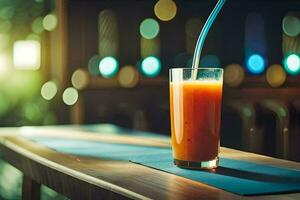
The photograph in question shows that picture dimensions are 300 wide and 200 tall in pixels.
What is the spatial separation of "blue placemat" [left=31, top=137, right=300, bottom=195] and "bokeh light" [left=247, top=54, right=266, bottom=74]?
2.09 metres

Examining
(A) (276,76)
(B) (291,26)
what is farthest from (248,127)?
(B) (291,26)

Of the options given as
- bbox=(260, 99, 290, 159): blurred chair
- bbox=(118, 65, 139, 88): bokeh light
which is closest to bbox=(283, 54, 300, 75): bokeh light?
bbox=(260, 99, 290, 159): blurred chair

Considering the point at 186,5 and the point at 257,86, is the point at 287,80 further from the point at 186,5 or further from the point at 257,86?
the point at 186,5

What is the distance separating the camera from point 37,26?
3.94 m

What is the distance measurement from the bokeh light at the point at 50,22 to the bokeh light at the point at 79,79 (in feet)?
1.10

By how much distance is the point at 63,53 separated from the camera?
3.58m

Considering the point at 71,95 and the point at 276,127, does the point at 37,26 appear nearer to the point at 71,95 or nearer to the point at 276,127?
the point at 71,95

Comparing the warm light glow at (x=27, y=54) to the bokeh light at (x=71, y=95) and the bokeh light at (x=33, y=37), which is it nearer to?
the bokeh light at (x=33, y=37)

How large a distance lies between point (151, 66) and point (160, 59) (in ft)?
0.25

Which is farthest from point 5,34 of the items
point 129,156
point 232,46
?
point 129,156

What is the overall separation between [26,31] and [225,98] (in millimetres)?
1514

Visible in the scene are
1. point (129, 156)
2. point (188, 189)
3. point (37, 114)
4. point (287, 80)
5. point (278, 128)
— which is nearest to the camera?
point (188, 189)

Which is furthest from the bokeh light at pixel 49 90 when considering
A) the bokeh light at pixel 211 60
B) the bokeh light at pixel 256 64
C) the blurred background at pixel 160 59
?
the bokeh light at pixel 256 64

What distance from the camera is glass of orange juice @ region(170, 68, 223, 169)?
110cm
